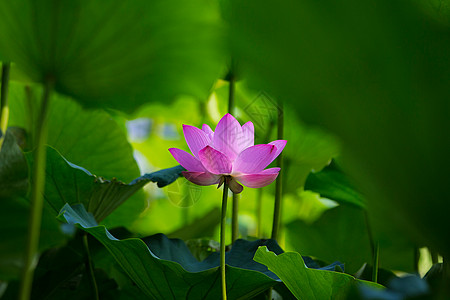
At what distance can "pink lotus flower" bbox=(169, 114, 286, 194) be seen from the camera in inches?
17.9

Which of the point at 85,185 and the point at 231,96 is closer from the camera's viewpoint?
the point at 85,185

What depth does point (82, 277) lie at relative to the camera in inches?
26.3

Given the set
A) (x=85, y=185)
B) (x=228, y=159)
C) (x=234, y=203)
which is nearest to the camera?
(x=228, y=159)

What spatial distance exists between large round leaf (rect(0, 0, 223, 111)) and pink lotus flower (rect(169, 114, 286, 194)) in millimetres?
106

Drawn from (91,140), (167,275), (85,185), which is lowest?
(167,275)

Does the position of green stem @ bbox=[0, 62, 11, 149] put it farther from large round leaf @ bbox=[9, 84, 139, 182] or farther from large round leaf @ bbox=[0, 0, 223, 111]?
large round leaf @ bbox=[9, 84, 139, 182]

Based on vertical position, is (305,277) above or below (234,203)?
below

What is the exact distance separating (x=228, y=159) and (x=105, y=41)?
0.58 ft

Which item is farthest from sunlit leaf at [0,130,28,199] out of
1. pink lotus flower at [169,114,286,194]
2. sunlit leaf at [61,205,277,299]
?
pink lotus flower at [169,114,286,194]

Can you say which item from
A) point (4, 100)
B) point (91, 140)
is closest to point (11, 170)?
point (4, 100)

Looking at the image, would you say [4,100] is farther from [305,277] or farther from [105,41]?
[305,277]

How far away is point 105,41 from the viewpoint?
1.50 feet

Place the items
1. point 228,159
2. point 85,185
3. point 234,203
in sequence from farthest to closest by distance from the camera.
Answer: point 234,203, point 85,185, point 228,159

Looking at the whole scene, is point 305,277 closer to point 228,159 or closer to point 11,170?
point 228,159
